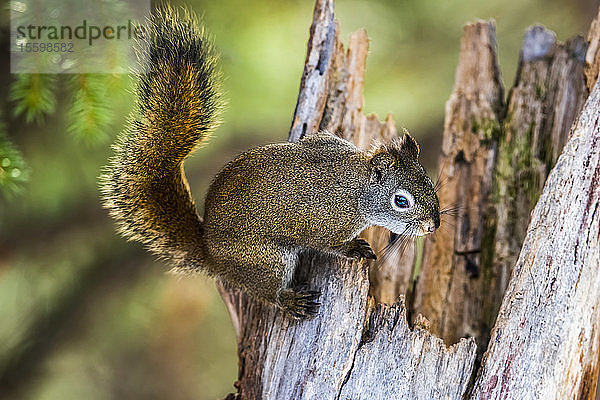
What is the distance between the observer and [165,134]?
116cm

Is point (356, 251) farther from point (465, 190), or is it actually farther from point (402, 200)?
point (465, 190)

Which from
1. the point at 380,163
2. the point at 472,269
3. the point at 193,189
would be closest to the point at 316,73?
the point at 380,163

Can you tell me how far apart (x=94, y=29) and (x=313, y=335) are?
712 millimetres

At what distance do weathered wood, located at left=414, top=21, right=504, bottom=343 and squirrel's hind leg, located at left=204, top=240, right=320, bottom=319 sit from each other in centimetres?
36

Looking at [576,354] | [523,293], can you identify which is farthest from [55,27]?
[576,354]

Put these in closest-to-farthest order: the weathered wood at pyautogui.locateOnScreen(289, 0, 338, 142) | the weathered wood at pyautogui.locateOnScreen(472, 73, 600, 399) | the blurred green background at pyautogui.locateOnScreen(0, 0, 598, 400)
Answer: the weathered wood at pyautogui.locateOnScreen(472, 73, 600, 399), the weathered wood at pyautogui.locateOnScreen(289, 0, 338, 142), the blurred green background at pyautogui.locateOnScreen(0, 0, 598, 400)

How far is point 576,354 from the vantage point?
3.28 feet

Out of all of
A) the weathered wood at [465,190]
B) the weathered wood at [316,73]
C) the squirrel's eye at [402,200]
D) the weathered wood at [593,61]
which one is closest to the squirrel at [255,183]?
the squirrel's eye at [402,200]

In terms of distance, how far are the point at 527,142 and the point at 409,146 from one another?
38 cm

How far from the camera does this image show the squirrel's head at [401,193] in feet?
3.74

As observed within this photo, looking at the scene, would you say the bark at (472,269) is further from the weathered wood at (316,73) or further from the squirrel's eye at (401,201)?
the squirrel's eye at (401,201)

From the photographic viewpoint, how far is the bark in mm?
1012

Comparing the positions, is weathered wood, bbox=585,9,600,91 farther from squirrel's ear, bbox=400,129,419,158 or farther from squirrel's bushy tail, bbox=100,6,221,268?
squirrel's bushy tail, bbox=100,6,221,268
